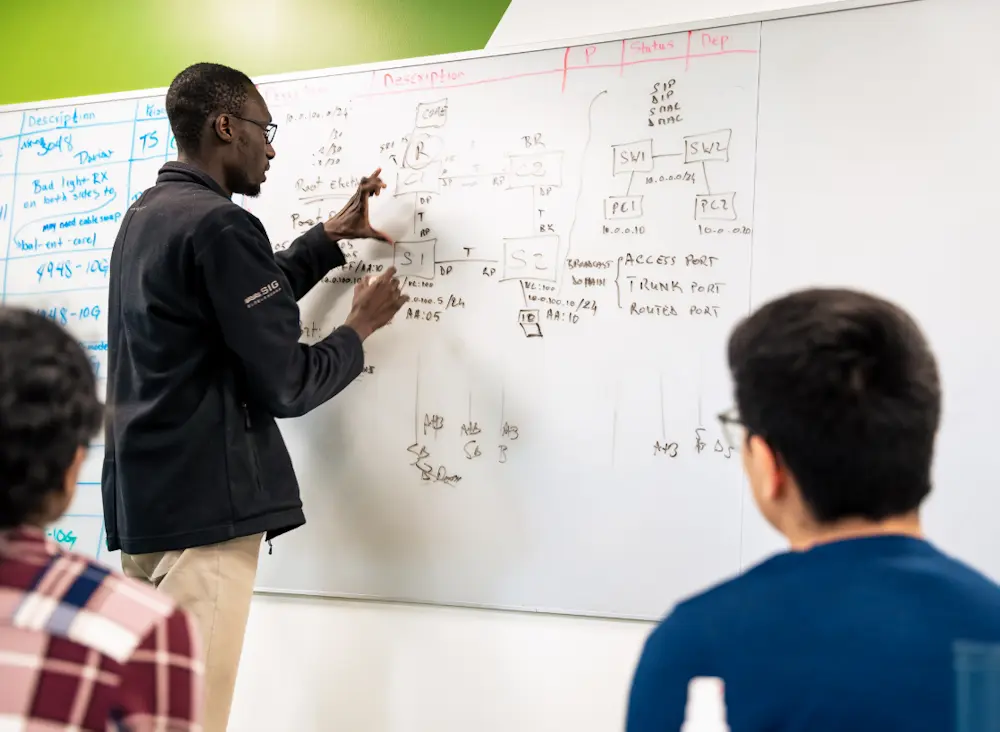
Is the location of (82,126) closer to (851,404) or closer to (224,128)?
(224,128)

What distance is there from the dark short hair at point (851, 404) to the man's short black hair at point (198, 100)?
1.40 meters

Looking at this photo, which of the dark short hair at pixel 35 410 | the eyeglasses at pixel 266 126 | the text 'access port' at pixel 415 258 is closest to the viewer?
the dark short hair at pixel 35 410

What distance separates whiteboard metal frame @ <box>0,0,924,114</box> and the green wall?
0.24ft

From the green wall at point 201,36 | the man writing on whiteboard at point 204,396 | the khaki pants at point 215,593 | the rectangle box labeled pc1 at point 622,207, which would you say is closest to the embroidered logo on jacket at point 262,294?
the man writing on whiteboard at point 204,396

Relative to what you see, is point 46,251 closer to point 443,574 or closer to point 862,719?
point 443,574

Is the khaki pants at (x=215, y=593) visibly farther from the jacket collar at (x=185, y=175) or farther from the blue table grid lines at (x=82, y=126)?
the blue table grid lines at (x=82, y=126)

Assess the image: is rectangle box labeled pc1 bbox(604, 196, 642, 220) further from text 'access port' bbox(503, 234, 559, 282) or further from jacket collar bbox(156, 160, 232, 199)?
jacket collar bbox(156, 160, 232, 199)

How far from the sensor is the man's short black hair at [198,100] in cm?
175

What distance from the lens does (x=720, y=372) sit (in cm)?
175

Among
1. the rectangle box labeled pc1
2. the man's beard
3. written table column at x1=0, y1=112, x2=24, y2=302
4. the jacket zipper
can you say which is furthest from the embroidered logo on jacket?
written table column at x1=0, y1=112, x2=24, y2=302

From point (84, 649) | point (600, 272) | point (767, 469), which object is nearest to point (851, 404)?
point (767, 469)

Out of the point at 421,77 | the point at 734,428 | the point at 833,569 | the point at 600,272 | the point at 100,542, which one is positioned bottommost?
the point at 100,542

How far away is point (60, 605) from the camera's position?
755 millimetres

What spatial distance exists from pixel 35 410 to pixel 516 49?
57.9 inches
